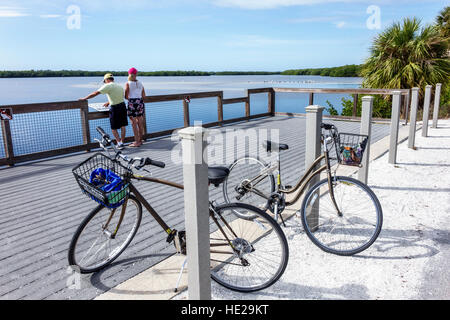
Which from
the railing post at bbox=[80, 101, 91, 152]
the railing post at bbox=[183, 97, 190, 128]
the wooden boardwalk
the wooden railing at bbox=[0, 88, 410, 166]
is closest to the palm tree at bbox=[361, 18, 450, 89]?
the wooden railing at bbox=[0, 88, 410, 166]

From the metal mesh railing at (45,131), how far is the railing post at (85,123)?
7 cm

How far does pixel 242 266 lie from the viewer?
312cm

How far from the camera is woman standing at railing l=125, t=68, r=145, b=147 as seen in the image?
839 centimetres

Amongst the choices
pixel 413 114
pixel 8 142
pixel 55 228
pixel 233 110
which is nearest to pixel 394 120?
pixel 413 114

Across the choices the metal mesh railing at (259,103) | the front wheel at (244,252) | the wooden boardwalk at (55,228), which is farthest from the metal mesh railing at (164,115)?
the front wheel at (244,252)

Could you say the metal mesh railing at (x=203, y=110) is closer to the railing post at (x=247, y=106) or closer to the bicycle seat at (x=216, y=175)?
the railing post at (x=247, y=106)

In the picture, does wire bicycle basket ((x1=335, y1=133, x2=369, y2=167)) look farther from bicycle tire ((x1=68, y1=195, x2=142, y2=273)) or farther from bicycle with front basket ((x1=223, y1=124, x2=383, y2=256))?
bicycle tire ((x1=68, y1=195, x2=142, y2=273))

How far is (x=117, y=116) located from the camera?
8.25m

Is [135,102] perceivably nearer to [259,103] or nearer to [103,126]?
[103,126]

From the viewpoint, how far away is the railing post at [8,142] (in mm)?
6844

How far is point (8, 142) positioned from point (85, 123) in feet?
5.14

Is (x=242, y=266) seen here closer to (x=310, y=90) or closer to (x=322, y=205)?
(x=322, y=205)

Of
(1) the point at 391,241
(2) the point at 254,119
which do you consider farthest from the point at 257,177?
(2) the point at 254,119

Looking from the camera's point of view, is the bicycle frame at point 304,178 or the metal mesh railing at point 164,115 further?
the metal mesh railing at point 164,115
